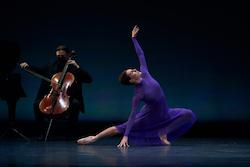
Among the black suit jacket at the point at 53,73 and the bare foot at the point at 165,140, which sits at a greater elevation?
the black suit jacket at the point at 53,73

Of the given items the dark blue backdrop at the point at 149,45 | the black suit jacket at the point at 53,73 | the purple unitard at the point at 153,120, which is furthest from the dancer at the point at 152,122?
the dark blue backdrop at the point at 149,45

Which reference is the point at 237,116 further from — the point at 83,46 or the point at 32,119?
the point at 32,119

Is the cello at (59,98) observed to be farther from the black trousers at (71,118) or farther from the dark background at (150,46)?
the dark background at (150,46)

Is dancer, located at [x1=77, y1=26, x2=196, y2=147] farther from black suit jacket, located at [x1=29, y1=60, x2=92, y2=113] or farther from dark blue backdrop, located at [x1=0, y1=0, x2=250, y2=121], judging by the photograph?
dark blue backdrop, located at [x1=0, y1=0, x2=250, y2=121]

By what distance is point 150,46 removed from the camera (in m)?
6.32

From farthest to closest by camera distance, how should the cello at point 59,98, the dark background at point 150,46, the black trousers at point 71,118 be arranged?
the dark background at point 150,46 < the black trousers at point 71,118 < the cello at point 59,98

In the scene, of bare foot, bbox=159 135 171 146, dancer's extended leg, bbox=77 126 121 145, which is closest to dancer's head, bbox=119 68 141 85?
dancer's extended leg, bbox=77 126 121 145

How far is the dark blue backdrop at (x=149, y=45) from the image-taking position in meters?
6.21

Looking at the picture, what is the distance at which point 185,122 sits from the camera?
11.6 ft

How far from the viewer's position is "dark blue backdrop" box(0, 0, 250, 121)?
6.21 meters

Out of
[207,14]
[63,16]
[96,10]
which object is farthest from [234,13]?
[63,16]

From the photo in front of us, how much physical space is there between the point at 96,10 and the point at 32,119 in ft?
7.53

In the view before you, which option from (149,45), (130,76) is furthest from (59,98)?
(149,45)

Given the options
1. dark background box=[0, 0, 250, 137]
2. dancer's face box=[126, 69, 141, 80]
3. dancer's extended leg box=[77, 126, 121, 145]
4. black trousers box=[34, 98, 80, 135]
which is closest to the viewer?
dancer's face box=[126, 69, 141, 80]
